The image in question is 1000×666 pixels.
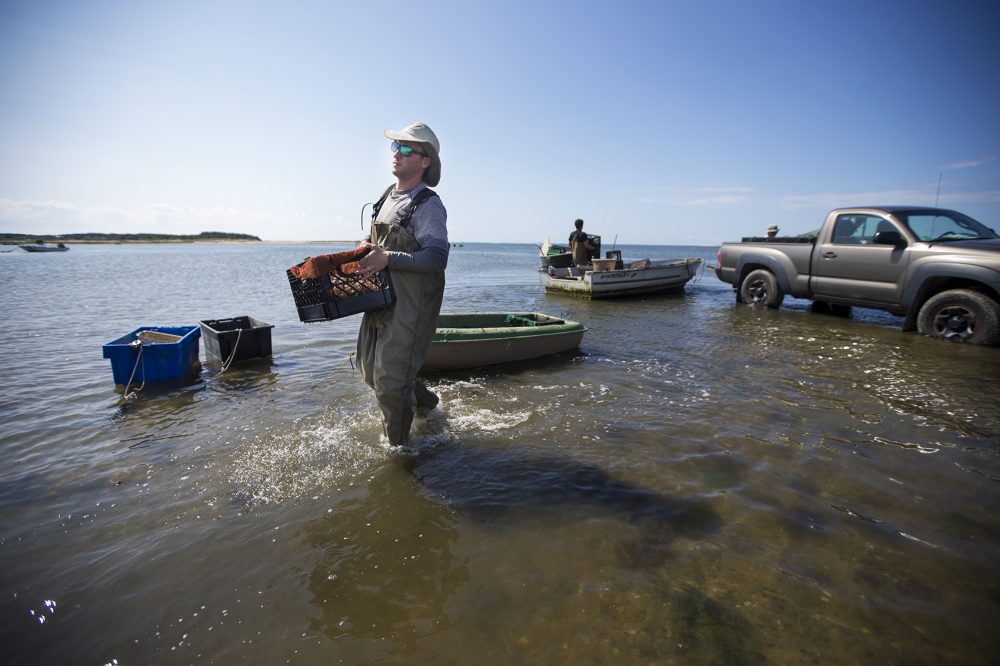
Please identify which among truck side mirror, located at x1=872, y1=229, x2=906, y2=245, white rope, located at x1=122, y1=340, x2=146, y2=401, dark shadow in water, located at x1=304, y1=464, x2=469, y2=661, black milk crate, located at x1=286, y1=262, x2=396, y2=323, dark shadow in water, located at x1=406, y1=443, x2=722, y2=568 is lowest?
dark shadow in water, located at x1=304, y1=464, x2=469, y2=661

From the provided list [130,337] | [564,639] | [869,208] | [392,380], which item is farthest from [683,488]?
[869,208]

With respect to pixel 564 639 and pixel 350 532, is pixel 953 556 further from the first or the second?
pixel 350 532

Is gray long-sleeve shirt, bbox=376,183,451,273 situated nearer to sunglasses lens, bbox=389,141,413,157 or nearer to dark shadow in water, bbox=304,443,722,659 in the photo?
sunglasses lens, bbox=389,141,413,157

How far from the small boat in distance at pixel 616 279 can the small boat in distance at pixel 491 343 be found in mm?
8109

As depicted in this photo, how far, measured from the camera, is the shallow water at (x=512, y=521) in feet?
7.86

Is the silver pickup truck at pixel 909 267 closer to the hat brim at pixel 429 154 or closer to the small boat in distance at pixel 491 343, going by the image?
the small boat in distance at pixel 491 343

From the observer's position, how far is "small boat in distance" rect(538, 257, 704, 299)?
1634cm

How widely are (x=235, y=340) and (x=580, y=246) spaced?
14412 millimetres

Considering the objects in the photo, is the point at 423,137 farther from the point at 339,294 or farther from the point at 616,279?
the point at 616,279

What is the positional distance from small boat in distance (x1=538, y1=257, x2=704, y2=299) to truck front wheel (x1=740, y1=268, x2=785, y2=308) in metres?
4.08

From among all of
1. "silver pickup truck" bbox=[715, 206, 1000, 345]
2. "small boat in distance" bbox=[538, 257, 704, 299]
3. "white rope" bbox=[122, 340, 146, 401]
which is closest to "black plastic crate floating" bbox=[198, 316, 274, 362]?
"white rope" bbox=[122, 340, 146, 401]

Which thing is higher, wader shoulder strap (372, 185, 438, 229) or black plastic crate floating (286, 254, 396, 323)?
wader shoulder strap (372, 185, 438, 229)

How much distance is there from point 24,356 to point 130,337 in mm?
3246

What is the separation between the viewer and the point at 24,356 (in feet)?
27.2
